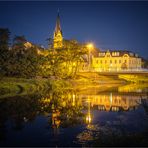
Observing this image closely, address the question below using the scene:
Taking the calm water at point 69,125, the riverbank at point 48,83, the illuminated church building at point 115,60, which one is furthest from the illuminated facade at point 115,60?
the calm water at point 69,125

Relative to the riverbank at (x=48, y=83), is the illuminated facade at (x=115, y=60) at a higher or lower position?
higher

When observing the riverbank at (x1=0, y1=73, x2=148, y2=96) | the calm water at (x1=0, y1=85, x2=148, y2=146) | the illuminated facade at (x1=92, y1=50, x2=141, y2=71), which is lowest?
the calm water at (x1=0, y1=85, x2=148, y2=146)

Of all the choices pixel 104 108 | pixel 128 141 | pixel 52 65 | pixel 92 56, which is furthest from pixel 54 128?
pixel 92 56

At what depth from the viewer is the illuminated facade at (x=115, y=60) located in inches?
5290

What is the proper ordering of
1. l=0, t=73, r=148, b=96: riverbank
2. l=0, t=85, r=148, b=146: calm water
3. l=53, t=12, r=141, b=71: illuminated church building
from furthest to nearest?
1. l=53, t=12, r=141, b=71: illuminated church building
2. l=0, t=73, r=148, b=96: riverbank
3. l=0, t=85, r=148, b=146: calm water

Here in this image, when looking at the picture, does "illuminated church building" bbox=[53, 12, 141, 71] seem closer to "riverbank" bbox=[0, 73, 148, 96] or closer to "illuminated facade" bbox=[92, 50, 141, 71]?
"illuminated facade" bbox=[92, 50, 141, 71]

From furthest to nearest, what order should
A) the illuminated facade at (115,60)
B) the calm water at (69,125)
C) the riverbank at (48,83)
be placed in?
the illuminated facade at (115,60) < the riverbank at (48,83) < the calm water at (69,125)

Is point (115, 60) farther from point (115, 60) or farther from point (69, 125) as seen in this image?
point (69, 125)

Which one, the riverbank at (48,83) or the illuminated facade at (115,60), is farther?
the illuminated facade at (115,60)

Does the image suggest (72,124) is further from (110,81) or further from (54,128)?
(110,81)

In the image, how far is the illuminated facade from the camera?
441 ft

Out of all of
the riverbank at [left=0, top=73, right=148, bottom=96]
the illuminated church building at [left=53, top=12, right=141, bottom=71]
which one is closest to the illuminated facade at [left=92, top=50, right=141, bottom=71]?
the illuminated church building at [left=53, top=12, right=141, bottom=71]

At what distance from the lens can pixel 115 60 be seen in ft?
449

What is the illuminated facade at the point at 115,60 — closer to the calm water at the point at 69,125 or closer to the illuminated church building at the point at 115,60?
the illuminated church building at the point at 115,60
